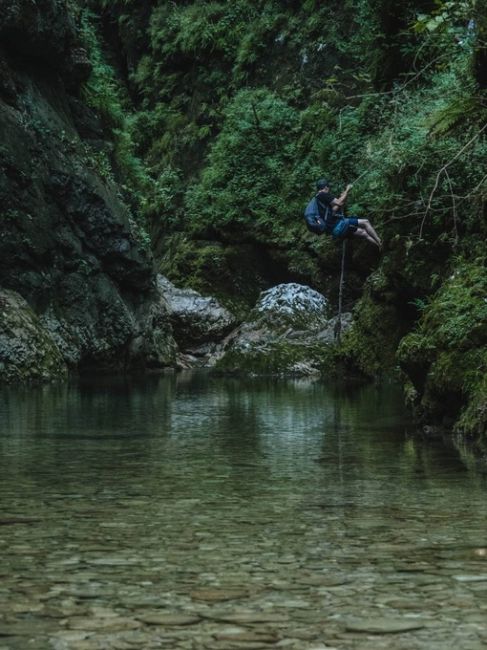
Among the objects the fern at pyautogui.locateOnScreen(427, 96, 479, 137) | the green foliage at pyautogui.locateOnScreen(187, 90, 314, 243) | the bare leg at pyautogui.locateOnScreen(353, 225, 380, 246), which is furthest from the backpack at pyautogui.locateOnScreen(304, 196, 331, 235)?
the green foliage at pyautogui.locateOnScreen(187, 90, 314, 243)

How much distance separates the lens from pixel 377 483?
625 cm

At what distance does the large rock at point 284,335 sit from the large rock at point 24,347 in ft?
15.7

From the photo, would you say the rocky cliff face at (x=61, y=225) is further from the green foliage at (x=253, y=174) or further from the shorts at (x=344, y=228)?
the green foliage at (x=253, y=174)

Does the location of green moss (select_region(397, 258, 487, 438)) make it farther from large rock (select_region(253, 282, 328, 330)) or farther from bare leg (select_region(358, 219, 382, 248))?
large rock (select_region(253, 282, 328, 330))

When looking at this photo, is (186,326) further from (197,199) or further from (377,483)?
(377,483)

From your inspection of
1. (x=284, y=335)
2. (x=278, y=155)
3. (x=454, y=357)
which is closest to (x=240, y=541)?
(x=454, y=357)

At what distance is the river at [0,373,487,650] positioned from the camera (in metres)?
3.06

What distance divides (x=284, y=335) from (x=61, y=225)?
605 cm

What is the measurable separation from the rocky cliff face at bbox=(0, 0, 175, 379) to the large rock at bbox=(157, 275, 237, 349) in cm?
267

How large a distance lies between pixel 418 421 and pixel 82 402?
5172mm

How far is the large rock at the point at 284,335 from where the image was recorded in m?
22.1

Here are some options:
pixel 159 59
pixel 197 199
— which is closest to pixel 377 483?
pixel 197 199

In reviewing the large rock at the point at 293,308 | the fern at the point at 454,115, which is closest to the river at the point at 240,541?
the fern at the point at 454,115

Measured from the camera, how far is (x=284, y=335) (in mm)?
23859
